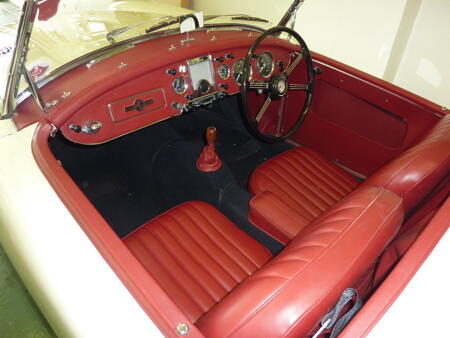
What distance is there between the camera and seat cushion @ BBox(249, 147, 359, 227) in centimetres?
158

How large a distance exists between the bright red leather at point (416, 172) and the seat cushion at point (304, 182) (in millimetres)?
495

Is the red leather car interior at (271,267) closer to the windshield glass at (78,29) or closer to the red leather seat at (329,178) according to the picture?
the red leather seat at (329,178)

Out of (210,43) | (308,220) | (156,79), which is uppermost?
(210,43)

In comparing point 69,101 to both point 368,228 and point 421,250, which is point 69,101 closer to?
point 368,228

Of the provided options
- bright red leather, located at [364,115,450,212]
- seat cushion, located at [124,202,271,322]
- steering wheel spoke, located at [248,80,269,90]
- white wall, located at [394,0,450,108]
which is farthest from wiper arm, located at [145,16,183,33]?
white wall, located at [394,0,450,108]

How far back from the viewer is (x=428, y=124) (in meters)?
1.58

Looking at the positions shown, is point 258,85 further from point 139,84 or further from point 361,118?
point 361,118

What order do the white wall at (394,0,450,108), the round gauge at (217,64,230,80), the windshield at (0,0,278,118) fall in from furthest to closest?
the white wall at (394,0,450,108)
the round gauge at (217,64,230,80)
the windshield at (0,0,278,118)

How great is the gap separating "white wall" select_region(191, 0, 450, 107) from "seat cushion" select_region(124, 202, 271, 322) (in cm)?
204

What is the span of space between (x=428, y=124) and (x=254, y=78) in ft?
2.88

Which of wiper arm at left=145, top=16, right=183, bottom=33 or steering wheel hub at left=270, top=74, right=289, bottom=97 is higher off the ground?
wiper arm at left=145, top=16, right=183, bottom=33

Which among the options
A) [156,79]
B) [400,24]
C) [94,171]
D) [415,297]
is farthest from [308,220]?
[400,24]

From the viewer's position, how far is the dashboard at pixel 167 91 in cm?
132

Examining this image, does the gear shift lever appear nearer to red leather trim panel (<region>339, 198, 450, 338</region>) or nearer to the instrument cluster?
the instrument cluster
